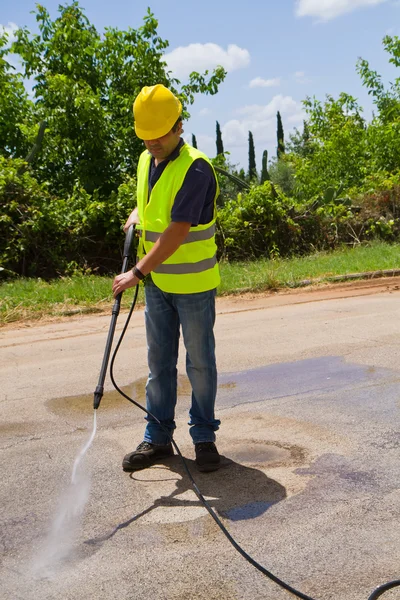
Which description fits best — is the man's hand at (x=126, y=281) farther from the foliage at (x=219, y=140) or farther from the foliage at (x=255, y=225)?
the foliage at (x=219, y=140)

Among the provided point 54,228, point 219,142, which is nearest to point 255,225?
point 54,228

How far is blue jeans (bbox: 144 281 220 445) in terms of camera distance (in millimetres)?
4191

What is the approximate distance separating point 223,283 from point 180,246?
7589mm

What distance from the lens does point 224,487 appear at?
13.2 feet

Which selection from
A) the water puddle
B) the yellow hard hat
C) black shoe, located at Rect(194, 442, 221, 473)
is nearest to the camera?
the yellow hard hat

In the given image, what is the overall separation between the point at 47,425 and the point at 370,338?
3.61 meters

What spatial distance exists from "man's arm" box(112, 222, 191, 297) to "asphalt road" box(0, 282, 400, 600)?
1.10 metres

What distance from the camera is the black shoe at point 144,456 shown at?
427 centimetres

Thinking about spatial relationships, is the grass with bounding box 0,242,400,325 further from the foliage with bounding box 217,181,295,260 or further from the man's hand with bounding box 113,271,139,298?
the man's hand with bounding box 113,271,139,298

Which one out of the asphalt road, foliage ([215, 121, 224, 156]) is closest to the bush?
the asphalt road

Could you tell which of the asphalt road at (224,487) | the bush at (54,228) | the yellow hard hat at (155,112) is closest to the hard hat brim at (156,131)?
the yellow hard hat at (155,112)

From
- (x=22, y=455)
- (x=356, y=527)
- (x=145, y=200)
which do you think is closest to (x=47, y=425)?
(x=22, y=455)

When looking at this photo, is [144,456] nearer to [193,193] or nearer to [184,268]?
[184,268]

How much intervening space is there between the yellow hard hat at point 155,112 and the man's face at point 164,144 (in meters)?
0.04
